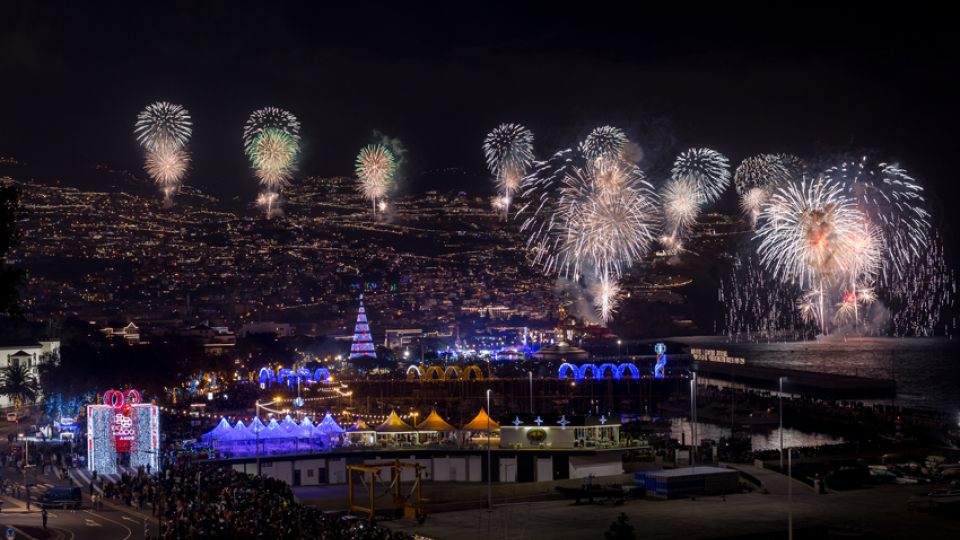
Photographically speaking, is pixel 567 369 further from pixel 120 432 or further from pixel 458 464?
pixel 120 432

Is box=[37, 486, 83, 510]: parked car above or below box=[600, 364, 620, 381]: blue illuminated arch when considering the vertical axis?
below

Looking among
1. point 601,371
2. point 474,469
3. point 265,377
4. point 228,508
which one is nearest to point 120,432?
point 228,508

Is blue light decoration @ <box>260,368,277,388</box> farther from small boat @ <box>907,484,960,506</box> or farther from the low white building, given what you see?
small boat @ <box>907,484,960,506</box>

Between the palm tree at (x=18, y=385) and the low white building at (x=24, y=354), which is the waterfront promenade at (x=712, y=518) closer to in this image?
the palm tree at (x=18, y=385)

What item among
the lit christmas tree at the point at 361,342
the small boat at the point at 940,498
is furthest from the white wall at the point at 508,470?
the lit christmas tree at the point at 361,342

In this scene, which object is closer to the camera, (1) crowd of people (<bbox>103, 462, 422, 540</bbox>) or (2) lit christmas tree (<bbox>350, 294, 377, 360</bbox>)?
(1) crowd of people (<bbox>103, 462, 422, 540</bbox>)

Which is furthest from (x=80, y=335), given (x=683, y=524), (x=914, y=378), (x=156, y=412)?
(x=914, y=378)

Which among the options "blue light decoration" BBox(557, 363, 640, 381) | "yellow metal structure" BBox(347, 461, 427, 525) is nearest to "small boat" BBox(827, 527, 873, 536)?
"yellow metal structure" BBox(347, 461, 427, 525)
